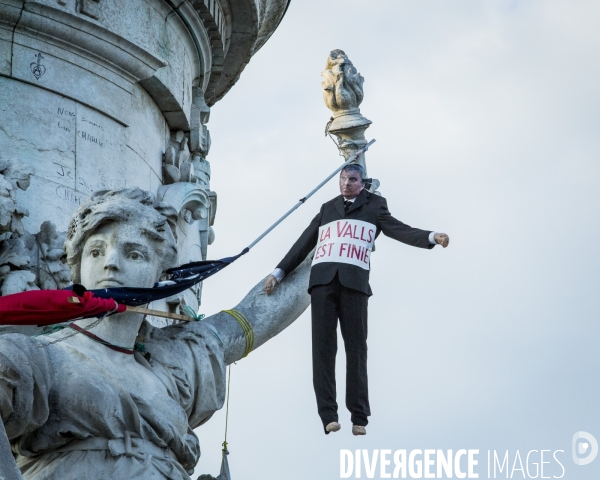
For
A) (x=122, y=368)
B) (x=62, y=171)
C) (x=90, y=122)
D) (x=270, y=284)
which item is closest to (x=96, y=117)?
(x=90, y=122)

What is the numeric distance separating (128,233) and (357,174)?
2095 mm

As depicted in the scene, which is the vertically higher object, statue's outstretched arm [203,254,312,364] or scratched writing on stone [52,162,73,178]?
scratched writing on stone [52,162,73,178]

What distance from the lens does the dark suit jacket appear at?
14.6 m

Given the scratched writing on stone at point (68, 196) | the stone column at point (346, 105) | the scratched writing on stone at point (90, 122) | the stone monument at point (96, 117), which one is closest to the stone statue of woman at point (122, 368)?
the stone column at point (346, 105)

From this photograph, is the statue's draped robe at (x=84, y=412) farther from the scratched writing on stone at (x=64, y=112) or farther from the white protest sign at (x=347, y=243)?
the scratched writing on stone at (x=64, y=112)

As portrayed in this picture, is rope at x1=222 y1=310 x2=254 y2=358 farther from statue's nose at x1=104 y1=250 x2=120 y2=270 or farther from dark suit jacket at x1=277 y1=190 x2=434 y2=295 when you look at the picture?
statue's nose at x1=104 y1=250 x2=120 y2=270

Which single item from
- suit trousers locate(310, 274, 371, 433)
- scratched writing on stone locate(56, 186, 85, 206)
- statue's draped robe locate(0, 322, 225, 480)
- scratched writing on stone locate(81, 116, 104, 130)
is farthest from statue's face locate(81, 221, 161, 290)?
scratched writing on stone locate(81, 116, 104, 130)

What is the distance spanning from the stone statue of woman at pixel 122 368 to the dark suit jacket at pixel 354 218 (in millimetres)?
177

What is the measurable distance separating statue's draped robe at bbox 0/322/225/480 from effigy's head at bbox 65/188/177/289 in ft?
1.77

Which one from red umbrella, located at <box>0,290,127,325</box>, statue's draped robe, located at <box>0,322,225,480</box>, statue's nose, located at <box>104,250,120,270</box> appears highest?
statue's nose, located at <box>104,250,120,270</box>

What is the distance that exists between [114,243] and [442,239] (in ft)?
7.97

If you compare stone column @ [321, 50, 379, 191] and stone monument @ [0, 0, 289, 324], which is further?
stone column @ [321, 50, 379, 191]

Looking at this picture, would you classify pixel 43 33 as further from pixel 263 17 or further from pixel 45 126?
pixel 263 17

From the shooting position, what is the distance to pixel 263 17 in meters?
19.6
